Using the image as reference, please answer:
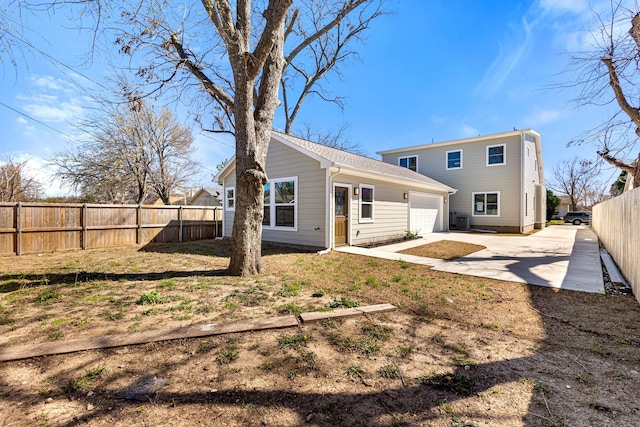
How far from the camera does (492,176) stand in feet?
50.7

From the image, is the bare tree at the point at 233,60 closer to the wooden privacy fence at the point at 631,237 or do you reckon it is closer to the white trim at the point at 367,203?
the white trim at the point at 367,203

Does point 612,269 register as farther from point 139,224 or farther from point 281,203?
point 139,224

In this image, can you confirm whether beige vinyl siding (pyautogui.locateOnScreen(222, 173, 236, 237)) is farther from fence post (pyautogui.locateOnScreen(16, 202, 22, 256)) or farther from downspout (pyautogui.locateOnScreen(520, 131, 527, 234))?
downspout (pyautogui.locateOnScreen(520, 131, 527, 234))

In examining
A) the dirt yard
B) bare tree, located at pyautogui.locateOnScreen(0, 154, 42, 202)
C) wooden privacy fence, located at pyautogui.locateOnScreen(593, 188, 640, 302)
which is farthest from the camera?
bare tree, located at pyautogui.locateOnScreen(0, 154, 42, 202)

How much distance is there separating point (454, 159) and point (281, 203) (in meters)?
12.5

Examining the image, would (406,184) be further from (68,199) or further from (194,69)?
(68,199)

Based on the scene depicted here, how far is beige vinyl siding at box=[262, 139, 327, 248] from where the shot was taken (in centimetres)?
859

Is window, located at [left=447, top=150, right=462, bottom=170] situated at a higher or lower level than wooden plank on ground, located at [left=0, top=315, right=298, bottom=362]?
higher

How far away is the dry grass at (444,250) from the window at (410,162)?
9593mm

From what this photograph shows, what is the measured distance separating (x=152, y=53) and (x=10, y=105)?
10385 millimetres

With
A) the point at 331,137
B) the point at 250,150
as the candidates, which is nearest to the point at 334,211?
the point at 250,150

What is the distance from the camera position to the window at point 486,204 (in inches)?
607

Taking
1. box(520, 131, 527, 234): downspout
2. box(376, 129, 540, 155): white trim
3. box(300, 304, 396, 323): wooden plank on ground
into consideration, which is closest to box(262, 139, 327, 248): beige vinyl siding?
box(300, 304, 396, 323): wooden plank on ground

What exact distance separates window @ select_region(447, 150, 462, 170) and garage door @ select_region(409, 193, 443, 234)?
313cm
